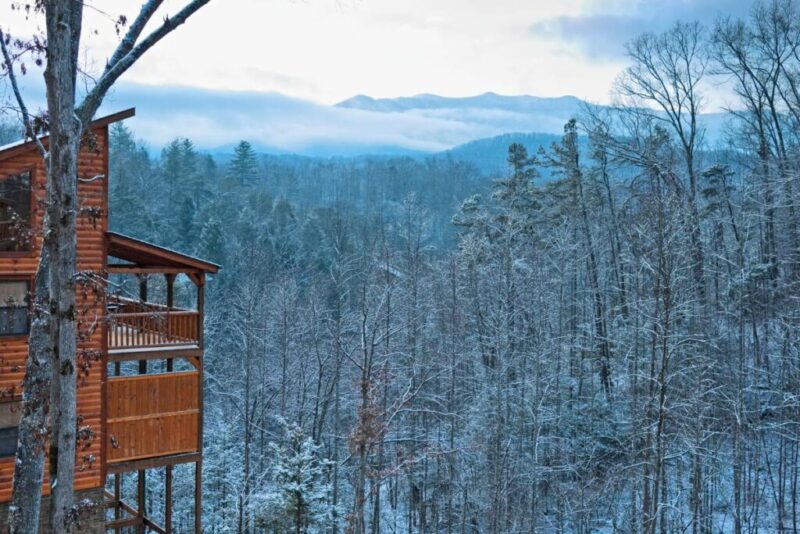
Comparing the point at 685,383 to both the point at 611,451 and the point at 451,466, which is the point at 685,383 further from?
the point at 451,466

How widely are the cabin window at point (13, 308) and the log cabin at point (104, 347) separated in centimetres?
1

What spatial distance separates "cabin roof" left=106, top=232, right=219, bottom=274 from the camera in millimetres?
10570

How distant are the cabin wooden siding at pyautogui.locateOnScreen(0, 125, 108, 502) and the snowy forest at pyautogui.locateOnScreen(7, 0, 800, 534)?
13.9 feet

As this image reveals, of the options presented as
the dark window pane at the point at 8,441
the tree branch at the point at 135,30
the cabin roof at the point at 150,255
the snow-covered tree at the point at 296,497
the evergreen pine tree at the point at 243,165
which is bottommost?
the snow-covered tree at the point at 296,497

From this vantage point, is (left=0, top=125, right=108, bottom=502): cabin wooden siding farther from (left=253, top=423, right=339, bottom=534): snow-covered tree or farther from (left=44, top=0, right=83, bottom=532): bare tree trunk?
(left=253, top=423, right=339, bottom=534): snow-covered tree

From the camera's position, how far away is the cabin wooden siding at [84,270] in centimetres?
980

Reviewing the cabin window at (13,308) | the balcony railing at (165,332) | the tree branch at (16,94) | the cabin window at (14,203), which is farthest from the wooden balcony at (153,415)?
the tree branch at (16,94)

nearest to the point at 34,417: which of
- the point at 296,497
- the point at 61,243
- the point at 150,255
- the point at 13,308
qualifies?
the point at 61,243

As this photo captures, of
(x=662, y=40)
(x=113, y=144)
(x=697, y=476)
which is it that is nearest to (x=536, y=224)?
(x=662, y=40)

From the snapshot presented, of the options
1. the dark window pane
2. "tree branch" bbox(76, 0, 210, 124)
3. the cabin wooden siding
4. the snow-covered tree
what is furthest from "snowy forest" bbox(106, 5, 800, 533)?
"tree branch" bbox(76, 0, 210, 124)

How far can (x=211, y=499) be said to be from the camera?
21328 millimetres

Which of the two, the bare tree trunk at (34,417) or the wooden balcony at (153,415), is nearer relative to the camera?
the bare tree trunk at (34,417)

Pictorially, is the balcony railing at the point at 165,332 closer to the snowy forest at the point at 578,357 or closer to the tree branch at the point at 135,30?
the snowy forest at the point at 578,357

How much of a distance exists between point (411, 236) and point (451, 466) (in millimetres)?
10028
